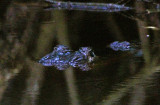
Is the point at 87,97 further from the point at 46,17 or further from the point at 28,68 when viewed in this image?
the point at 46,17

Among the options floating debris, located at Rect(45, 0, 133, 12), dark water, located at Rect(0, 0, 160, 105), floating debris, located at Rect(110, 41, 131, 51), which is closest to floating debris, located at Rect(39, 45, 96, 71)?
dark water, located at Rect(0, 0, 160, 105)

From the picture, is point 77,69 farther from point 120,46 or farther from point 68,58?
point 120,46

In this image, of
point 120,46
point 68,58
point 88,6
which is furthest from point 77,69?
point 88,6

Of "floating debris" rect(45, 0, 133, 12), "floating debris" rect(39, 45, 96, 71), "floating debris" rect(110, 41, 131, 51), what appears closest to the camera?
"floating debris" rect(39, 45, 96, 71)

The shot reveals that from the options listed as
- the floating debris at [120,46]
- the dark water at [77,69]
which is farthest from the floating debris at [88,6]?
the floating debris at [120,46]

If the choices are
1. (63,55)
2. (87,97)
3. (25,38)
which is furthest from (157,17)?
(87,97)

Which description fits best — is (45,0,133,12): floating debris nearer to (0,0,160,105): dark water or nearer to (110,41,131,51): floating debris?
(0,0,160,105): dark water
